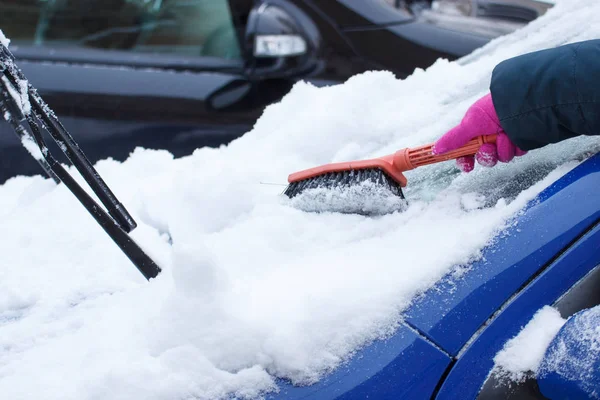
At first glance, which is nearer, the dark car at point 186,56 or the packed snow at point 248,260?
the packed snow at point 248,260

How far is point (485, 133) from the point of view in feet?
4.90

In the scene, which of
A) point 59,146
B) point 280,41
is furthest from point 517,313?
point 280,41

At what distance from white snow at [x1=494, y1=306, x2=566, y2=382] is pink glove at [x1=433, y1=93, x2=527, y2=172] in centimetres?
42

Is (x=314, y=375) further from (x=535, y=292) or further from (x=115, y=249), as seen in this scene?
(x=115, y=249)

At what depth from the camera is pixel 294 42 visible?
3285 mm

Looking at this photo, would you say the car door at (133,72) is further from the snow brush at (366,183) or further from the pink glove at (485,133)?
the pink glove at (485,133)

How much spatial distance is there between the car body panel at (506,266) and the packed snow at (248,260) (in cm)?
3

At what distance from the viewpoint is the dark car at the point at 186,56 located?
3271 millimetres

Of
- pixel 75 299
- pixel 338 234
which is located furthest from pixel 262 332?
pixel 75 299

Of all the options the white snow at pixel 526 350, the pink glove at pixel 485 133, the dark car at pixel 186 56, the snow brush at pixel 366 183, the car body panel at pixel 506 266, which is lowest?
the white snow at pixel 526 350

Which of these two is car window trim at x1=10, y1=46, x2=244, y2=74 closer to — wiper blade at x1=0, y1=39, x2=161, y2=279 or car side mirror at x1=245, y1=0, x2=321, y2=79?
car side mirror at x1=245, y1=0, x2=321, y2=79

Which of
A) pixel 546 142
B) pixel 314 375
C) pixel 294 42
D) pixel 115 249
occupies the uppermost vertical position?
pixel 294 42

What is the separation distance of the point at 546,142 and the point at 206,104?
7.03ft

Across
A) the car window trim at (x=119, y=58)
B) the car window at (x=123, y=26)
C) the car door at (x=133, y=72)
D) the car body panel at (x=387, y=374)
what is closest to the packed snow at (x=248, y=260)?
the car body panel at (x=387, y=374)
